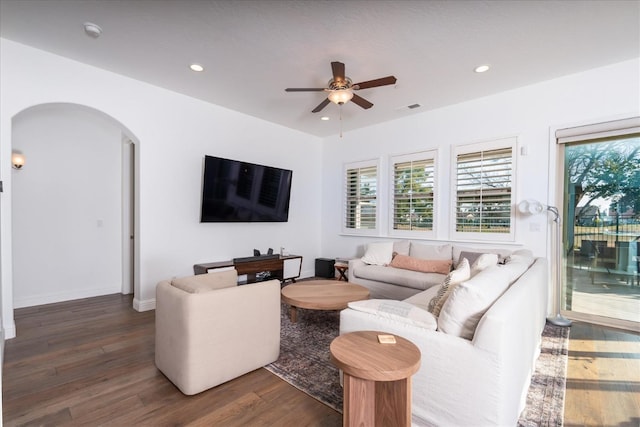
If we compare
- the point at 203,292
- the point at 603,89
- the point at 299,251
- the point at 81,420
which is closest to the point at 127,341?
the point at 81,420

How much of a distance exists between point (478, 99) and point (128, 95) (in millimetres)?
4680

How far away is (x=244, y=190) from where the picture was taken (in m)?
4.70

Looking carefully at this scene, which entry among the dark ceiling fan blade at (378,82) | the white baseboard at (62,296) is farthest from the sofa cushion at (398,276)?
the white baseboard at (62,296)

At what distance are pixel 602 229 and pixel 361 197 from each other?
3.36 meters

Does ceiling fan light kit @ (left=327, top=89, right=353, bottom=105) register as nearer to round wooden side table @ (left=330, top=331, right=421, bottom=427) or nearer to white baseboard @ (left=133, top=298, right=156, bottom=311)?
round wooden side table @ (left=330, top=331, right=421, bottom=427)

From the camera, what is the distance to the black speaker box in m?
5.56

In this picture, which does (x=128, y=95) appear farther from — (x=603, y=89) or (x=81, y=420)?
(x=603, y=89)

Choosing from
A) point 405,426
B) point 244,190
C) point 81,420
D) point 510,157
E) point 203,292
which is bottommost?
point 81,420

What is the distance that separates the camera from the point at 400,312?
1857 mm

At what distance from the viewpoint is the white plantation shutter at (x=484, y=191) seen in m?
3.97

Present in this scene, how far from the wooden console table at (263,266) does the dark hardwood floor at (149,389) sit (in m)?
1.27

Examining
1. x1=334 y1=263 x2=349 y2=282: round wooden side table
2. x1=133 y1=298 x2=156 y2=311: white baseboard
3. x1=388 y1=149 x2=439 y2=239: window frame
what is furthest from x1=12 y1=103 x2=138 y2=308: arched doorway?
x1=388 y1=149 x2=439 y2=239: window frame

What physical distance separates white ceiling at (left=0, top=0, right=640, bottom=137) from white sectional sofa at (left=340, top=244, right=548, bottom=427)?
216 centimetres

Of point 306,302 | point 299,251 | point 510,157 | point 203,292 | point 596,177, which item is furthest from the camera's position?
point 299,251
